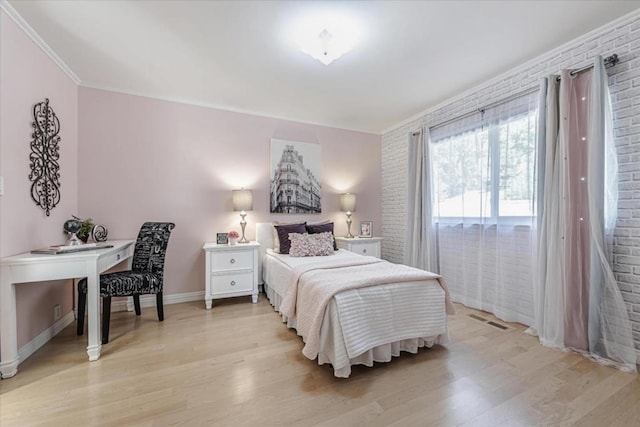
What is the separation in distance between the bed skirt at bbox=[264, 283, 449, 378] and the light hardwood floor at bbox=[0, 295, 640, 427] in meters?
0.06

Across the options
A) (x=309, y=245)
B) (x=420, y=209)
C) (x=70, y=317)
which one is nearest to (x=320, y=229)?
(x=309, y=245)

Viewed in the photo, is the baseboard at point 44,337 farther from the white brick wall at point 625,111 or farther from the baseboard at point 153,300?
the white brick wall at point 625,111

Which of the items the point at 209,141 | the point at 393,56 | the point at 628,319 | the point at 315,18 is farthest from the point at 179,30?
the point at 628,319

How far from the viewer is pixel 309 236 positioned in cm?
339

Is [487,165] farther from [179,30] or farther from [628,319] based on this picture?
[179,30]

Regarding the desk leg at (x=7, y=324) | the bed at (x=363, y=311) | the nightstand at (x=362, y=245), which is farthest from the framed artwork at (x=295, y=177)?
the desk leg at (x=7, y=324)

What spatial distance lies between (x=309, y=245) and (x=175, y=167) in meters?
1.98

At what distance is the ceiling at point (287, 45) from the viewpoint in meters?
1.94

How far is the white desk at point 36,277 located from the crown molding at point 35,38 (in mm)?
1761

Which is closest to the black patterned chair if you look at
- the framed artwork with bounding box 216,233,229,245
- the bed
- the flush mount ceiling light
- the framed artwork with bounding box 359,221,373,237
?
the framed artwork with bounding box 216,233,229,245

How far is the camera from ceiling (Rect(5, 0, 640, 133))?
1942mm

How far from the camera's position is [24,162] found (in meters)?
2.14

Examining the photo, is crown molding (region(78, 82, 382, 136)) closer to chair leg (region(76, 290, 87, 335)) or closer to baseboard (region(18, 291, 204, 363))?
chair leg (region(76, 290, 87, 335))

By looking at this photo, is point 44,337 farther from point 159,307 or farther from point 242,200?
point 242,200
